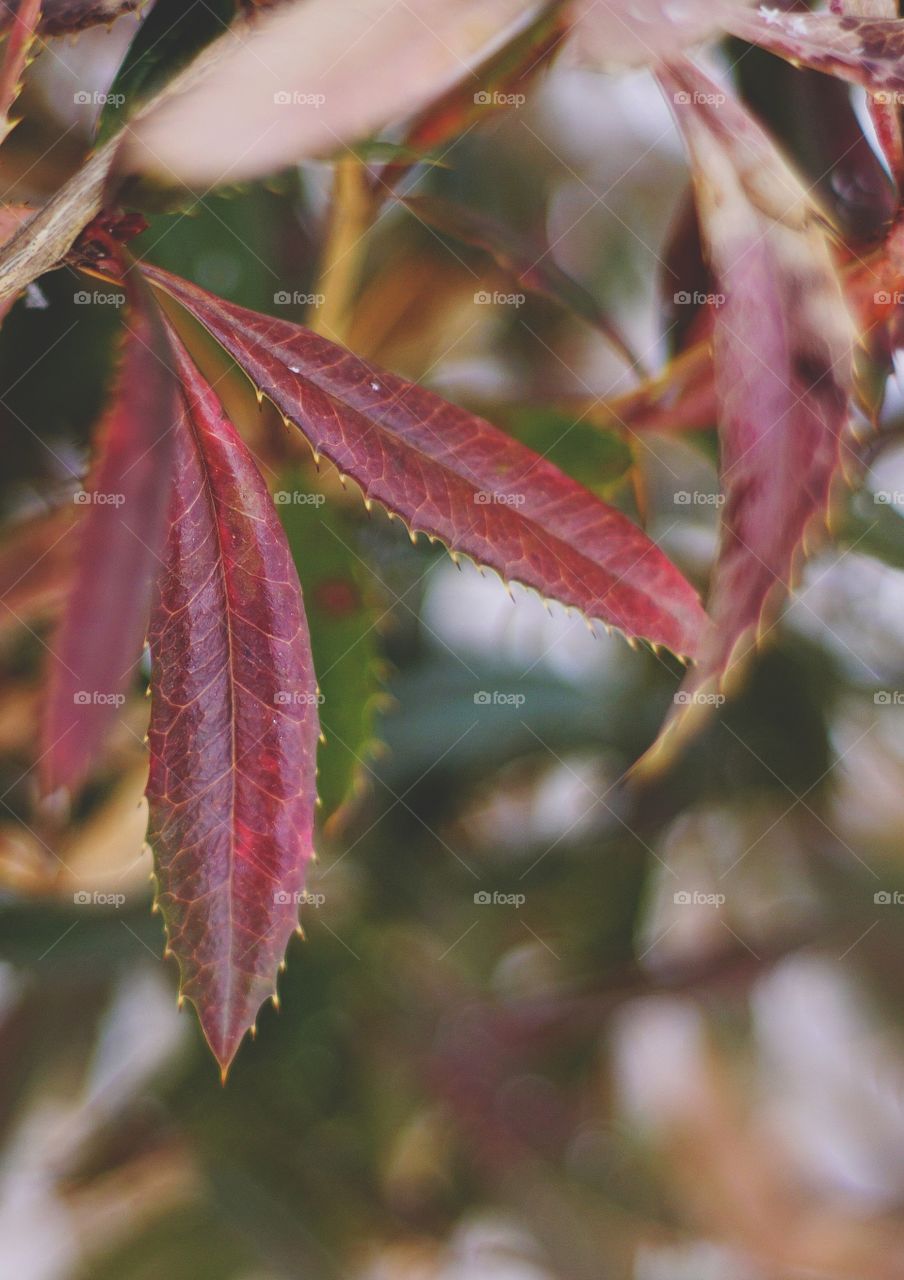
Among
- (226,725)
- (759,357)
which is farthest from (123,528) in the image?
(759,357)

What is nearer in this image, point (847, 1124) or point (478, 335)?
point (478, 335)

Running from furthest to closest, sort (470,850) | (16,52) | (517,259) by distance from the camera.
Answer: (470,850) < (517,259) < (16,52)

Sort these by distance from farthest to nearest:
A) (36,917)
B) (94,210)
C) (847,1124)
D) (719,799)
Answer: (847,1124) < (719,799) < (36,917) < (94,210)

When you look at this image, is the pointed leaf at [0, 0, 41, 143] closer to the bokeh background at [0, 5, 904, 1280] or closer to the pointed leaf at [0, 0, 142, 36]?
the pointed leaf at [0, 0, 142, 36]

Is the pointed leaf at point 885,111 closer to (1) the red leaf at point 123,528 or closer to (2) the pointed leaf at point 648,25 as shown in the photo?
(2) the pointed leaf at point 648,25

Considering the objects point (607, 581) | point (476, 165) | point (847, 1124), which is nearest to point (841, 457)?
point (607, 581)

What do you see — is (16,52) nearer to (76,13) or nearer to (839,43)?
(76,13)

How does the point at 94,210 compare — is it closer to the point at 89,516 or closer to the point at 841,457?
the point at 89,516
